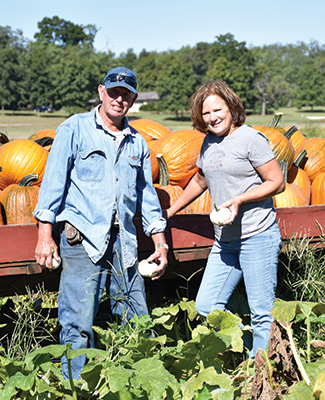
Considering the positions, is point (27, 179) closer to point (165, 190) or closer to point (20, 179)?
point (20, 179)

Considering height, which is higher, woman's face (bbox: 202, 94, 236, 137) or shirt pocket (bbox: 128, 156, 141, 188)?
woman's face (bbox: 202, 94, 236, 137)

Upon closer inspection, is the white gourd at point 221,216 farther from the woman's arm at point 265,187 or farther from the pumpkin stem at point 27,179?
the pumpkin stem at point 27,179

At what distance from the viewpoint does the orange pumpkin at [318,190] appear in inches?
191

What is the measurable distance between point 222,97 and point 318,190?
2.26m

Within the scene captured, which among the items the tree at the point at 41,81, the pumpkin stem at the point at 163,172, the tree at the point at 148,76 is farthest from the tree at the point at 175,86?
the pumpkin stem at the point at 163,172

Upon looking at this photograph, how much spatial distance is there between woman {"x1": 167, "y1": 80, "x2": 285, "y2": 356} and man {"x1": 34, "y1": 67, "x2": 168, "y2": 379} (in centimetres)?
53

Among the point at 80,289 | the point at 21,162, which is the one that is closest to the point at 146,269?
the point at 80,289

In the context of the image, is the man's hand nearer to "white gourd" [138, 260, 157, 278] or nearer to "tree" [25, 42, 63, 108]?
"white gourd" [138, 260, 157, 278]

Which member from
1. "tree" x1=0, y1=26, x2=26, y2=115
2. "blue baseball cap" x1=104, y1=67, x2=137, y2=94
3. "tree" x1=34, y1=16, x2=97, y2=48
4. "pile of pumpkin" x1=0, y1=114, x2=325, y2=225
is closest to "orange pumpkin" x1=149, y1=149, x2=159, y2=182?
"pile of pumpkin" x1=0, y1=114, x2=325, y2=225

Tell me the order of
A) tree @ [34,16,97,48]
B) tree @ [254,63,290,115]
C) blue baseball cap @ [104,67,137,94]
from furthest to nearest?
tree @ [34,16,97,48] < tree @ [254,63,290,115] < blue baseball cap @ [104,67,137,94]

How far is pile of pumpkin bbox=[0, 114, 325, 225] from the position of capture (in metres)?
3.88

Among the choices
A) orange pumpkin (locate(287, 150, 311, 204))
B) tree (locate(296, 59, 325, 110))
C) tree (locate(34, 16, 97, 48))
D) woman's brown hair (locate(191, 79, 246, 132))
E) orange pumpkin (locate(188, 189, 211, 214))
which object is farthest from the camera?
tree (locate(34, 16, 97, 48))

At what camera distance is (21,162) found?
4184 mm

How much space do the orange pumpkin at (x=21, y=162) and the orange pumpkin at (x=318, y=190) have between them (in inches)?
108
